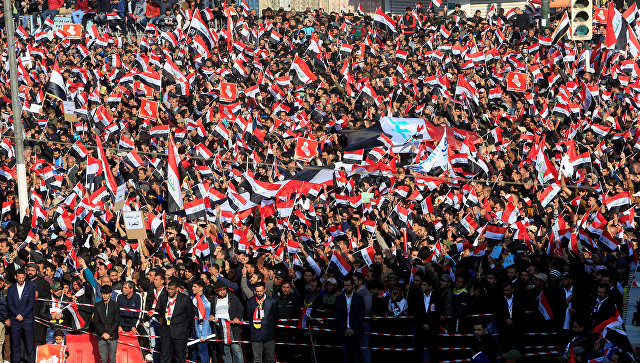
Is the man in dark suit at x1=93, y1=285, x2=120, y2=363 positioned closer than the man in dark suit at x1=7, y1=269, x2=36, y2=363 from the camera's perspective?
Yes

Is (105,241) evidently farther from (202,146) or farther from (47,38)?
(47,38)

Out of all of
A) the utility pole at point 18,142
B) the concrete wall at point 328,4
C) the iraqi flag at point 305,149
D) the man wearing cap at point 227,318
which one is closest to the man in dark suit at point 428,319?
the man wearing cap at point 227,318

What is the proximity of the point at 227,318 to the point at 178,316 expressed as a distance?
66 cm

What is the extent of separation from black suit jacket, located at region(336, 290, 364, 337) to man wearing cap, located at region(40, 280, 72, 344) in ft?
13.9

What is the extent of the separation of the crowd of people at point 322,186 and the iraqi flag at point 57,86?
0.17ft

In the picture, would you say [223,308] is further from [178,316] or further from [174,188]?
[174,188]

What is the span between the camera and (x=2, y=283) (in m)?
17.8

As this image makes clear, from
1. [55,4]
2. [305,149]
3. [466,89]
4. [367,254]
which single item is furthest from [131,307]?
[55,4]

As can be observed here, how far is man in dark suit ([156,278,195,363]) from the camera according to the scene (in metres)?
16.0

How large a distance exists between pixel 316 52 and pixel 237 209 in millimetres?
9661

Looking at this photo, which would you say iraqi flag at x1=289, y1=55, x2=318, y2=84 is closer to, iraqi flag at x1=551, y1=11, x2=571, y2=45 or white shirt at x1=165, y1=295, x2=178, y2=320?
iraqi flag at x1=551, y1=11, x2=571, y2=45

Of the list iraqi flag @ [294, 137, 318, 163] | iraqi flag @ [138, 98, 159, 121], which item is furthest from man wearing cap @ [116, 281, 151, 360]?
iraqi flag @ [138, 98, 159, 121]

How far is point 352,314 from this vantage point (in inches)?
604

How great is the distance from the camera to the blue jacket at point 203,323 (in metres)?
16.2
